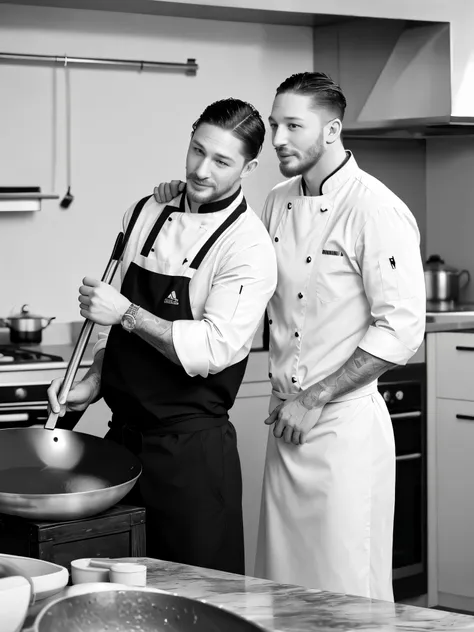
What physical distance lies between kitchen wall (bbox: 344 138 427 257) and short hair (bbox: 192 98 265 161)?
2112 millimetres

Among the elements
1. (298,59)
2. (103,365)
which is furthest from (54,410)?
(298,59)

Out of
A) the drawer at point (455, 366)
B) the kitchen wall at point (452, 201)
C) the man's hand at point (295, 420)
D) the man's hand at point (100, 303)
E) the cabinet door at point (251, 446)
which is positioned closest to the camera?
the man's hand at point (100, 303)

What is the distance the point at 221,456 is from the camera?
7.20 feet

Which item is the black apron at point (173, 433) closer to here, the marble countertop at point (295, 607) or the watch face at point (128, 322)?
the watch face at point (128, 322)

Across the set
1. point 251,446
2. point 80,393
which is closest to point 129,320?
point 80,393

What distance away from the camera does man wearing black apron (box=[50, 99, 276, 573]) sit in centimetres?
213

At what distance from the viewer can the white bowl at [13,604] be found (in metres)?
1.18

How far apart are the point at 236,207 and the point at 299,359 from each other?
41 centimetres

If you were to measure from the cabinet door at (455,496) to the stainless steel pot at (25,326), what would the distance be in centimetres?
135

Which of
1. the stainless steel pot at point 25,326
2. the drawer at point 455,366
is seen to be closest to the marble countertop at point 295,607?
the stainless steel pot at point 25,326

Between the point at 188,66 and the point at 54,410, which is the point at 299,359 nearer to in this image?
the point at 54,410

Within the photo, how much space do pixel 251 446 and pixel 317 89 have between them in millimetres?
1448

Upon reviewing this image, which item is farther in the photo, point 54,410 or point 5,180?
point 5,180

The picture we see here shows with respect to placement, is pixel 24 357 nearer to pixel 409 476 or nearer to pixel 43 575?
pixel 409 476
